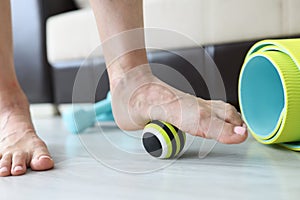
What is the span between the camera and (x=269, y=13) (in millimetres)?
1405

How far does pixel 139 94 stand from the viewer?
90 centimetres

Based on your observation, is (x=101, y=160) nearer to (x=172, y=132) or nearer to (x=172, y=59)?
(x=172, y=132)

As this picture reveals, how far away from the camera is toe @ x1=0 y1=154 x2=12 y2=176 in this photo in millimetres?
795

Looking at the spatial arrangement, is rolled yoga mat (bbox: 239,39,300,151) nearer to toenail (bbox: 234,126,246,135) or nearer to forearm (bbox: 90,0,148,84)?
toenail (bbox: 234,126,246,135)

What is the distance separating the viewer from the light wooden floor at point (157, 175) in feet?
2.08

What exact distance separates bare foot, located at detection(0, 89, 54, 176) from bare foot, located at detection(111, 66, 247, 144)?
18 cm

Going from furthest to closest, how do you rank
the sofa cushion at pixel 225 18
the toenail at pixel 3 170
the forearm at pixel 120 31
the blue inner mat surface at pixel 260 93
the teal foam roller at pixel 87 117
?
1. the sofa cushion at pixel 225 18
2. the teal foam roller at pixel 87 117
3. the blue inner mat surface at pixel 260 93
4. the forearm at pixel 120 31
5. the toenail at pixel 3 170

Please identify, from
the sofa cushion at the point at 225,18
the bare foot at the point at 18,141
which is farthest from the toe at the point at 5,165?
the sofa cushion at the point at 225,18

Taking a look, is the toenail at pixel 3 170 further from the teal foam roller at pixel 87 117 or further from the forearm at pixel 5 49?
the teal foam roller at pixel 87 117

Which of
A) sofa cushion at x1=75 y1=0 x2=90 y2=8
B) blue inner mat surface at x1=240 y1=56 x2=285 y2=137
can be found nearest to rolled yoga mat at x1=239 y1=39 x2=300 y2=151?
blue inner mat surface at x1=240 y1=56 x2=285 y2=137

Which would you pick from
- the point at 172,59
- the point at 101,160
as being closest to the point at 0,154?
the point at 101,160

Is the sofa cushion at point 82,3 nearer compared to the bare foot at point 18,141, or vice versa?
the bare foot at point 18,141

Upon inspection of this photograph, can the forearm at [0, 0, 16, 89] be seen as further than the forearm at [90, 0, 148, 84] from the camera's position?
Yes

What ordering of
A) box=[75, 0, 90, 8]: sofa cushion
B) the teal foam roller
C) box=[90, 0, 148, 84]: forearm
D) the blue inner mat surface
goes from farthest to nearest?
box=[75, 0, 90, 8]: sofa cushion → the teal foam roller → the blue inner mat surface → box=[90, 0, 148, 84]: forearm
